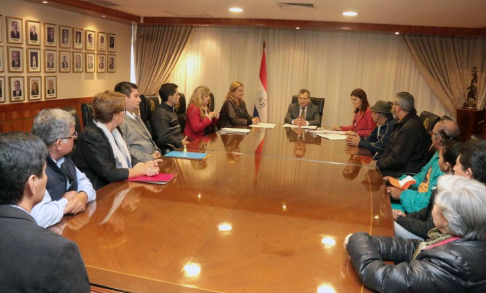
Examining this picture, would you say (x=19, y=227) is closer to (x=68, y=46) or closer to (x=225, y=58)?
(x=68, y=46)

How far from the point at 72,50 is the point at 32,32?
818 millimetres

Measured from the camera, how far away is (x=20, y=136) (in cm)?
119

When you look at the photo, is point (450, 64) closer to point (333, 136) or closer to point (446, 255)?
point (333, 136)

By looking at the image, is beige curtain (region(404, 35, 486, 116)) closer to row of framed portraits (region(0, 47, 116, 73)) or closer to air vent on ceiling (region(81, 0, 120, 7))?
air vent on ceiling (region(81, 0, 120, 7))

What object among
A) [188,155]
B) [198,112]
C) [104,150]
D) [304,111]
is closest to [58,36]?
[198,112]

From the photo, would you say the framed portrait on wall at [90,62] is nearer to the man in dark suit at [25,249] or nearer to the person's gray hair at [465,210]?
the man in dark suit at [25,249]

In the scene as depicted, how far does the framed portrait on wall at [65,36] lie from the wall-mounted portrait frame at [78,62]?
217mm

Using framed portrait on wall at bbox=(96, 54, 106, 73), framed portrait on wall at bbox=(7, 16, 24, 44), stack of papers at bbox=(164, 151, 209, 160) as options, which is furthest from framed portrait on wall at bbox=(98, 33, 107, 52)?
stack of papers at bbox=(164, 151, 209, 160)

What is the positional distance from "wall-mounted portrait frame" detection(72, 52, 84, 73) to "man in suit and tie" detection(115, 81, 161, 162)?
335 cm

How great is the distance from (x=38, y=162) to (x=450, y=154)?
207cm

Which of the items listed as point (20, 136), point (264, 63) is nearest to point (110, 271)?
point (20, 136)

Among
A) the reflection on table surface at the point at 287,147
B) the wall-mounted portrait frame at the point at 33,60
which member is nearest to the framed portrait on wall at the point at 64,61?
the wall-mounted portrait frame at the point at 33,60

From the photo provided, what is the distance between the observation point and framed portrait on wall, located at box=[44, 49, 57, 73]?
228 inches

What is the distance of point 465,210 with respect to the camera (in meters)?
1.44
